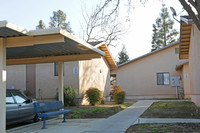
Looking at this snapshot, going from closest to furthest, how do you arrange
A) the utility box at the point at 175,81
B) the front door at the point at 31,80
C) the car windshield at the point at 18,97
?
the car windshield at the point at 18,97
the front door at the point at 31,80
the utility box at the point at 175,81

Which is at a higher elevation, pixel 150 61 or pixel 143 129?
pixel 150 61

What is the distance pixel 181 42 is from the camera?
1794 cm

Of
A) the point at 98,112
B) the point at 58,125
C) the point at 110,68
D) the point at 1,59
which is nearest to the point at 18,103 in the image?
the point at 58,125

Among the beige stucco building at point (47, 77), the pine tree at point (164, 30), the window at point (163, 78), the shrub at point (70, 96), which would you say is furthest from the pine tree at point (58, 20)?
the shrub at point (70, 96)

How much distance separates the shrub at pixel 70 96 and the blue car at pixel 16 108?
5789 mm

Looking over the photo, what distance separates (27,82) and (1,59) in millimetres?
11857

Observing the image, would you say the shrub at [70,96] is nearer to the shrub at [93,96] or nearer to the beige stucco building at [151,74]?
the shrub at [93,96]

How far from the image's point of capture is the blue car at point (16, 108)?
30.6 feet

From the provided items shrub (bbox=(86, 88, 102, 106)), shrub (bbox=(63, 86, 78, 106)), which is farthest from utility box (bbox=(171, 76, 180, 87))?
shrub (bbox=(63, 86, 78, 106))

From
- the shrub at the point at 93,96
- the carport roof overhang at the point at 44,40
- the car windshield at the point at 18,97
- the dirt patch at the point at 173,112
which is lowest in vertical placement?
the dirt patch at the point at 173,112

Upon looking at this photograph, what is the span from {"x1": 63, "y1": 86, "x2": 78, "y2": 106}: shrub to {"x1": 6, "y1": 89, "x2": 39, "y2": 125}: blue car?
5789 millimetres

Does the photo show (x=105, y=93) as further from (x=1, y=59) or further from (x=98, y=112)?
(x=1, y=59)

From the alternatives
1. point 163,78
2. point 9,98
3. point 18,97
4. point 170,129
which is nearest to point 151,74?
point 163,78

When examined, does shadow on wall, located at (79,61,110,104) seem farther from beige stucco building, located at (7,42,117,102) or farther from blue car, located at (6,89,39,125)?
blue car, located at (6,89,39,125)
